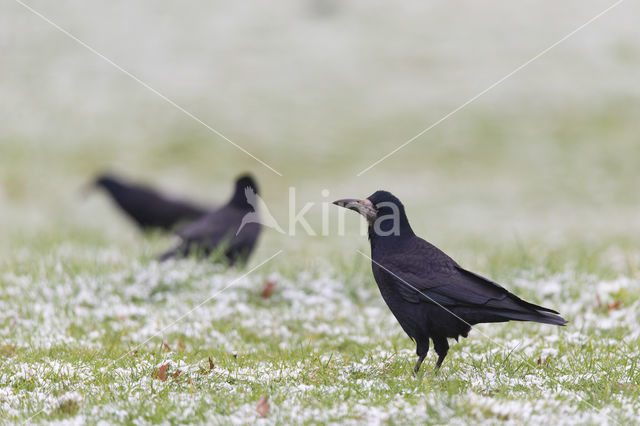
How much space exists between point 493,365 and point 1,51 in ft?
105

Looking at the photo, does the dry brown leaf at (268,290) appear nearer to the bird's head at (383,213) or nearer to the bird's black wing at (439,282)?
the bird's head at (383,213)

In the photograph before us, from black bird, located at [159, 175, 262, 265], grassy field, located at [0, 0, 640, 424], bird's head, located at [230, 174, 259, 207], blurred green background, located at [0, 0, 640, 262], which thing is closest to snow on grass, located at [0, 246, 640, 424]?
grassy field, located at [0, 0, 640, 424]

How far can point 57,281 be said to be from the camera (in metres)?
8.97

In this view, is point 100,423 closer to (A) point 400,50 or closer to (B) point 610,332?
(B) point 610,332

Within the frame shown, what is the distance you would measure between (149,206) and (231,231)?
5.70 metres

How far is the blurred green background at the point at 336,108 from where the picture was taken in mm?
23531

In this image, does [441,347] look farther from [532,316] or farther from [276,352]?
[276,352]

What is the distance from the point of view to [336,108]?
99.8 feet

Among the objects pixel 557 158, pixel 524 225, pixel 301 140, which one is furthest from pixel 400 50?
pixel 524 225

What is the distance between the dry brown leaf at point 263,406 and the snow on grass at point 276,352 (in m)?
0.04

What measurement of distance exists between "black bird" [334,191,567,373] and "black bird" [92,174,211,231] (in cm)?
897

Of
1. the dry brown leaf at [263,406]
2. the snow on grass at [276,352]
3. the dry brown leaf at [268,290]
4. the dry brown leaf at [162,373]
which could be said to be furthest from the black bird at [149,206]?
the dry brown leaf at [263,406]

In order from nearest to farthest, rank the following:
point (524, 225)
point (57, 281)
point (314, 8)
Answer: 1. point (57, 281)
2. point (524, 225)
3. point (314, 8)

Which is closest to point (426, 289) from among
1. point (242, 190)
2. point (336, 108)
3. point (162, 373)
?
point (162, 373)
